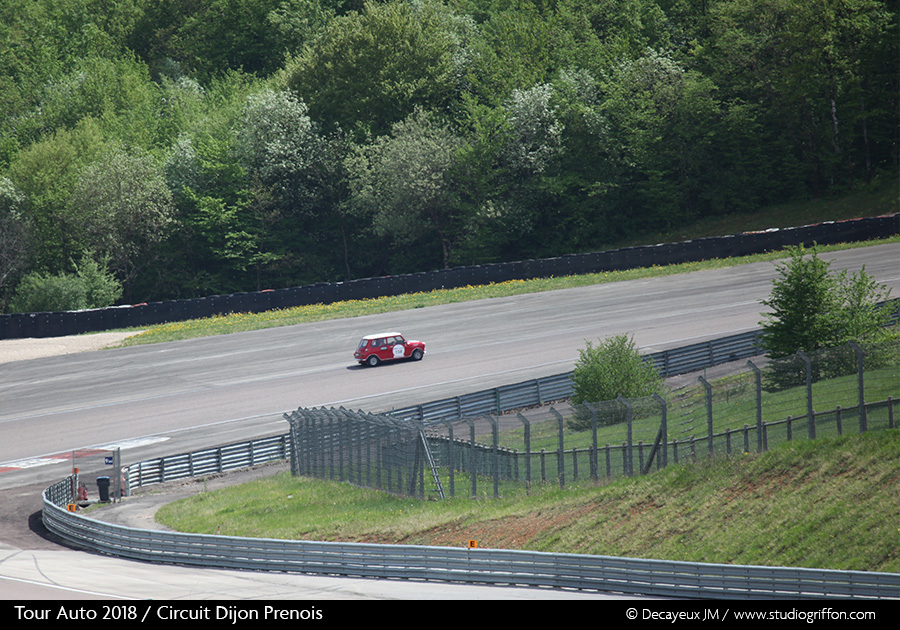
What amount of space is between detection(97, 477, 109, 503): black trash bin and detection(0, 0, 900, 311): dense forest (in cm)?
3708

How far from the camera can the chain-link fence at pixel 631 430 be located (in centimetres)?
1631

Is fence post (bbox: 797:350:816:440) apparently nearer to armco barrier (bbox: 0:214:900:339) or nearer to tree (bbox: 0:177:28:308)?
armco barrier (bbox: 0:214:900:339)

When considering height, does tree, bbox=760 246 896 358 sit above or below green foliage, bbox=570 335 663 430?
above

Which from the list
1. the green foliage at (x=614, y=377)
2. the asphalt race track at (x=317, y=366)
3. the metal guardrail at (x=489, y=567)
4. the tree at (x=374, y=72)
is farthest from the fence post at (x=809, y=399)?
the tree at (x=374, y=72)

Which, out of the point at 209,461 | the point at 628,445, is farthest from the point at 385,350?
the point at 628,445

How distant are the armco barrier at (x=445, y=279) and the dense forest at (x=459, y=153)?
34.0 feet

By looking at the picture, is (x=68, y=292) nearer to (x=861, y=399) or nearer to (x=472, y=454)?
(x=472, y=454)

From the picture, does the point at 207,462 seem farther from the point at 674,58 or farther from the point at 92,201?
the point at 674,58

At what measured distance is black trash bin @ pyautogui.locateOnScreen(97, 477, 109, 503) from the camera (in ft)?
89.7

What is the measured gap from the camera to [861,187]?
65438 millimetres

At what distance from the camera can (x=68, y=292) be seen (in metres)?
61.6

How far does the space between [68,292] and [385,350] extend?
3136cm

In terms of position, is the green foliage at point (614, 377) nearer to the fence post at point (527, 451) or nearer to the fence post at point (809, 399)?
the fence post at point (527, 451)

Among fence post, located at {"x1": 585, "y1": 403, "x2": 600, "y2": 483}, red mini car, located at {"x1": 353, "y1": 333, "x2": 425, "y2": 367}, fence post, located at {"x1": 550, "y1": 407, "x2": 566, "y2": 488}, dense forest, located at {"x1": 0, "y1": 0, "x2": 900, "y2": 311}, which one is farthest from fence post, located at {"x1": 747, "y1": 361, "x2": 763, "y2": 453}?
dense forest, located at {"x1": 0, "y1": 0, "x2": 900, "y2": 311}
